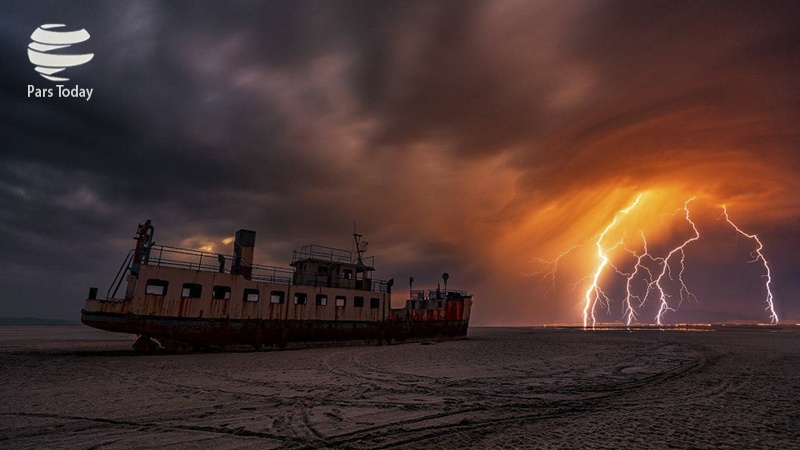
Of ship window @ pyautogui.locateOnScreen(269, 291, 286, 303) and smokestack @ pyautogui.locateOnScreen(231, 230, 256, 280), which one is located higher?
smokestack @ pyautogui.locateOnScreen(231, 230, 256, 280)

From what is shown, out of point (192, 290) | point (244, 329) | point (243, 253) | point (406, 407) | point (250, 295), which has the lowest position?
point (406, 407)

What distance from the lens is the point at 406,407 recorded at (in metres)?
7.70

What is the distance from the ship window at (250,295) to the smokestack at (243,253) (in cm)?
123

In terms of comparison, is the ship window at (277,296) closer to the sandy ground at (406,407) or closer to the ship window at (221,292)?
the ship window at (221,292)

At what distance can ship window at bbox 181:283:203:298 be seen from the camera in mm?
21750

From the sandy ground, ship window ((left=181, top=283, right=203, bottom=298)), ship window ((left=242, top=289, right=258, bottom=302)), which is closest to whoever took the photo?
the sandy ground

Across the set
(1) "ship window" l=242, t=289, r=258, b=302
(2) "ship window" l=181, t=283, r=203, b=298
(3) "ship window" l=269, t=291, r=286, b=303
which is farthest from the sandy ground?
(3) "ship window" l=269, t=291, r=286, b=303

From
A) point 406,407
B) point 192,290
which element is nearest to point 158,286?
point 192,290

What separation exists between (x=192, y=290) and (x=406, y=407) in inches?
750

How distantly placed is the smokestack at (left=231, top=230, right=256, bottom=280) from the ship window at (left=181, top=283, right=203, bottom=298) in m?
2.85

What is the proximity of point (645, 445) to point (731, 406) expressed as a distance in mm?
4453

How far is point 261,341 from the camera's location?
925 inches

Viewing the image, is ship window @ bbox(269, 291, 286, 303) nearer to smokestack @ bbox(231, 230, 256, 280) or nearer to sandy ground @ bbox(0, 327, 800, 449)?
smokestack @ bbox(231, 230, 256, 280)

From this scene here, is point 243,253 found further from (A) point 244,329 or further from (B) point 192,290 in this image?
(A) point 244,329
